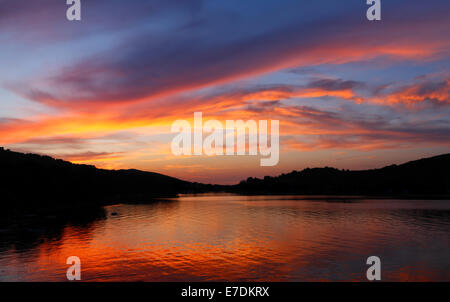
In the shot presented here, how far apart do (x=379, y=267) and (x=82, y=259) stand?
39364 millimetres

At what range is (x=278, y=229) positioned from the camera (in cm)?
8238

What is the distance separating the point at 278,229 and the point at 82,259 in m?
46.4

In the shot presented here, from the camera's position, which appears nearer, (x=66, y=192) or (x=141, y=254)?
(x=141, y=254)

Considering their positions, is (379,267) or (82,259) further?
(82,259)

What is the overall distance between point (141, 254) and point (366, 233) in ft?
157

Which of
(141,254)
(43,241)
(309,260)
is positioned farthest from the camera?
(43,241)

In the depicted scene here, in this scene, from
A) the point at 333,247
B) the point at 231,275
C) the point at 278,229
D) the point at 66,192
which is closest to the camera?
the point at 231,275
